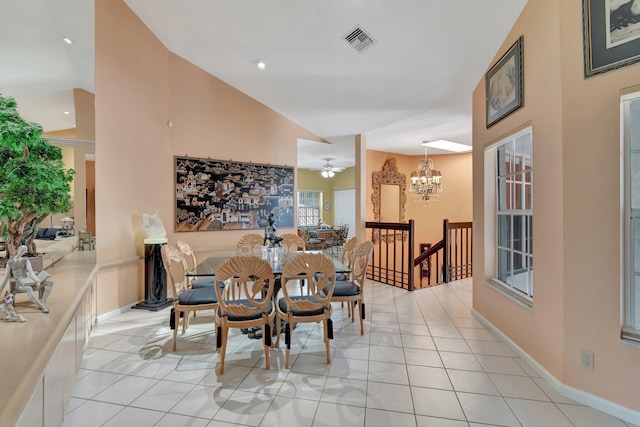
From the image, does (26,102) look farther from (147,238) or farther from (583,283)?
(583,283)

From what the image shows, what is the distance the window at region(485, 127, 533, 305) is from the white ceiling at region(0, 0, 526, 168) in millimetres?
998

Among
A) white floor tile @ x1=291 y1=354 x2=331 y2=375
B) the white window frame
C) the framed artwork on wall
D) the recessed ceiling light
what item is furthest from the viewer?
the white window frame

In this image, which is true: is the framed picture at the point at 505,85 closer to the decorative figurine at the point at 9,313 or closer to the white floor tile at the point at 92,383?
the decorative figurine at the point at 9,313

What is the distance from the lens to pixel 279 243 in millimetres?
3637

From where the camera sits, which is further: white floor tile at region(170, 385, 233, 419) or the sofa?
the sofa

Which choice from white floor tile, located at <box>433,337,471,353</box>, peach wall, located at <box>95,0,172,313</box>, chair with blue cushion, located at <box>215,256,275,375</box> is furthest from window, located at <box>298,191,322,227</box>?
chair with blue cushion, located at <box>215,256,275,375</box>

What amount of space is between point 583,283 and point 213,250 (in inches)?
172

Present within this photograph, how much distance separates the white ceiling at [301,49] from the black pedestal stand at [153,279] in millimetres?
1926

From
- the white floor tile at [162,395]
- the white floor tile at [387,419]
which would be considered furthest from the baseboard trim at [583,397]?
the white floor tile at [162,395]

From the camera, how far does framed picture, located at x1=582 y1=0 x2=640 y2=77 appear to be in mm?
1687

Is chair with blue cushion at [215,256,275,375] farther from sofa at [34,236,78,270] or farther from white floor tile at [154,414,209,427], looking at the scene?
sofa at [34,236,78,270]

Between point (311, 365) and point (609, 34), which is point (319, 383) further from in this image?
point (609, 34)

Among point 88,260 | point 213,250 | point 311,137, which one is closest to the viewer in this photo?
point 88,260

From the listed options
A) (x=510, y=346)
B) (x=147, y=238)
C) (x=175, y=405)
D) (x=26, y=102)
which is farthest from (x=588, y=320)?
(x=26, y=102)
